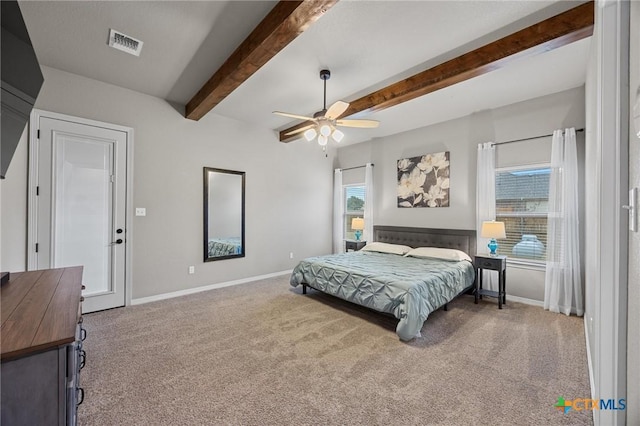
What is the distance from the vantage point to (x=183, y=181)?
4.10m

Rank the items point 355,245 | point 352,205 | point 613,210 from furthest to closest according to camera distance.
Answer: point 352,205 < point 355,245 < point 613,210

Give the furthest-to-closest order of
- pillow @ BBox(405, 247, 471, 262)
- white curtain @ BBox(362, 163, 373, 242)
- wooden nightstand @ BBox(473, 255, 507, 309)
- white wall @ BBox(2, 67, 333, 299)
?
white curtain @ BBox(362, 163, 373, 242), pillow @ BBox(405, 247, 471, 262), wooden nightstand @ BBox(473, 255, 507, 309), white wall @ BBox(2, 67, 333, 299)

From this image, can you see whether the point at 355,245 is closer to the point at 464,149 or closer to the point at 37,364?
the point at 464,149

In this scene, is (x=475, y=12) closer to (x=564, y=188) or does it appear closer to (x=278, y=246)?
(x=564, y=188)

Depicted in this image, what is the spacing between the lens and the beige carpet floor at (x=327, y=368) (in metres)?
1.71

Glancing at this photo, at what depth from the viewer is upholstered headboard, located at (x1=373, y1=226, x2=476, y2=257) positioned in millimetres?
4195

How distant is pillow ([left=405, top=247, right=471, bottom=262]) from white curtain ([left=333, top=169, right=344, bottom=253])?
2.18 metres

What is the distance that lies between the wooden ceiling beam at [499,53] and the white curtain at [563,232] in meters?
1.60

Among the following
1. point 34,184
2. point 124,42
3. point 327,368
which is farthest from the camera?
point 34,184

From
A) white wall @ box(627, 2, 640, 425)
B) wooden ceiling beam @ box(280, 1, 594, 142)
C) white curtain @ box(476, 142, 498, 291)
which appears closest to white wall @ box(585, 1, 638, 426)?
white wall @ box(627, 2, 640, 425)

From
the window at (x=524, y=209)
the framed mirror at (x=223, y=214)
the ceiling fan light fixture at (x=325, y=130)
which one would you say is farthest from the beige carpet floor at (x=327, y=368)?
the ceiling fan light fixture at (x=325, y=130)

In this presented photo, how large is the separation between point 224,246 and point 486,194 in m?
4.24

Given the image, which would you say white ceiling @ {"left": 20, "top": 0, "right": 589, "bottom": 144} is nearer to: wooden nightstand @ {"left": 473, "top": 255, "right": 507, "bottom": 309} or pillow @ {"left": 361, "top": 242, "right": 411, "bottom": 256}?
wooden nightstand @ {"left": 473, "top": 255, "right": 507, "bottom": 309}

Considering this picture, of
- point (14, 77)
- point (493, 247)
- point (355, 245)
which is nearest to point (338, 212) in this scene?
point (355, 245)
